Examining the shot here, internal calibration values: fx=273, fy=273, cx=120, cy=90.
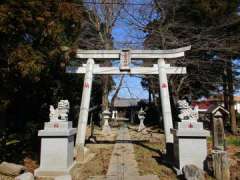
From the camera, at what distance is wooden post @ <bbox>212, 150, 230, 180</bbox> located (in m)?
6.46

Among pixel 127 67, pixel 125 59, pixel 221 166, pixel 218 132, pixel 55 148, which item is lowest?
pixel 221 166

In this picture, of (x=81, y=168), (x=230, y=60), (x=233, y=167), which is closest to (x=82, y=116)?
(x=81, y=168)

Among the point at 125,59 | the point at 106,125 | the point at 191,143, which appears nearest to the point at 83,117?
the point at 125,59

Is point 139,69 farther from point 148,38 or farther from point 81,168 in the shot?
point 148,38

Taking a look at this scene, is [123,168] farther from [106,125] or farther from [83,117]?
[106,125]

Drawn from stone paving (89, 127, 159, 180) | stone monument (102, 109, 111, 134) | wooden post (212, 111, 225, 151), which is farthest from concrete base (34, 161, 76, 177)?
stone monument (102, 109, 111, 134)

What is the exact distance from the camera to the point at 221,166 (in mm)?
6516

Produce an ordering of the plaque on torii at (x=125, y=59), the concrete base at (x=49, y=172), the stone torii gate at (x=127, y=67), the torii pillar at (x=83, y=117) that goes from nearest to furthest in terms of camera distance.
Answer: the concrete base at (x=49, y=172), the torii pillar at (x=83, y=117), the stone torii gate at (x=127, y=67), the plaque on torii at (x=125, y=59)

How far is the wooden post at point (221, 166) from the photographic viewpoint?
6461mm

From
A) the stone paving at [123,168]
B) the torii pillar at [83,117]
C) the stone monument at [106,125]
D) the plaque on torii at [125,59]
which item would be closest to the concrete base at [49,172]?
the stone paving at [123,168]

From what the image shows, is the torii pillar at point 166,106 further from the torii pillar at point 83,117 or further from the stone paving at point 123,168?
the torii pillar at point 83,117

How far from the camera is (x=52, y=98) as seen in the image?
13195 mm

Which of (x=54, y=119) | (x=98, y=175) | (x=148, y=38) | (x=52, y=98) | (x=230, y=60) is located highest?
(x=148, y=38)

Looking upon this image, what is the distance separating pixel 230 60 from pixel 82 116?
39.9 ft
